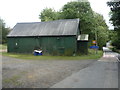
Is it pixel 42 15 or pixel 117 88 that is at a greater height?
pixel 42 15

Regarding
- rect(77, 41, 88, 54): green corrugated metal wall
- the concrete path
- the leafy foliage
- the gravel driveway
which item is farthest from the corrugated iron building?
the concrete path

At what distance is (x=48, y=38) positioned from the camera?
2608 cm

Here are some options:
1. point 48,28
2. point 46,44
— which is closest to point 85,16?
point 48,28

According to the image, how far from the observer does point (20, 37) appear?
27922 mm

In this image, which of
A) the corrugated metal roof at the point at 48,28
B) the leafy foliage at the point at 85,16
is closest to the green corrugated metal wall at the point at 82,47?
the corrugated metal roof at the point at 48,28

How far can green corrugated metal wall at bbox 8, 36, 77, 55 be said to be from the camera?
2447 centimetres

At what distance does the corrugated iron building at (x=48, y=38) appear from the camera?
24656mm

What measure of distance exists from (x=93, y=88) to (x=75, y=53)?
17.7m

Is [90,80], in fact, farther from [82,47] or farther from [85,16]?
[85,16]

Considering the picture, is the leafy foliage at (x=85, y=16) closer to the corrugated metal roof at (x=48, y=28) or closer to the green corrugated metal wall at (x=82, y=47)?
the corrugated metal roof at (x=48, y=28)

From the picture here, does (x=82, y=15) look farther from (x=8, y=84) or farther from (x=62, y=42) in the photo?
(x=8, y=84)

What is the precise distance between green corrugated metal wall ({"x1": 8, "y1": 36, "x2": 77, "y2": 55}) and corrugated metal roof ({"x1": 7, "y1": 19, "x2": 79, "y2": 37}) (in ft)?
2.63

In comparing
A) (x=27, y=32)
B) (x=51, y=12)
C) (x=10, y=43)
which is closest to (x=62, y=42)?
(x=27, y=32)

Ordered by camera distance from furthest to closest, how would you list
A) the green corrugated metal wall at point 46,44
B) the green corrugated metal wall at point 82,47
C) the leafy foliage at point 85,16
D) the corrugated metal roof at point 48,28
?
1. the leafy foliage at point 85,16
2. the green corrugated metal wall at point 82,47
3. the corrugated metal roof at point 48,28
4. the green corrugated metal wall at point 46,44
